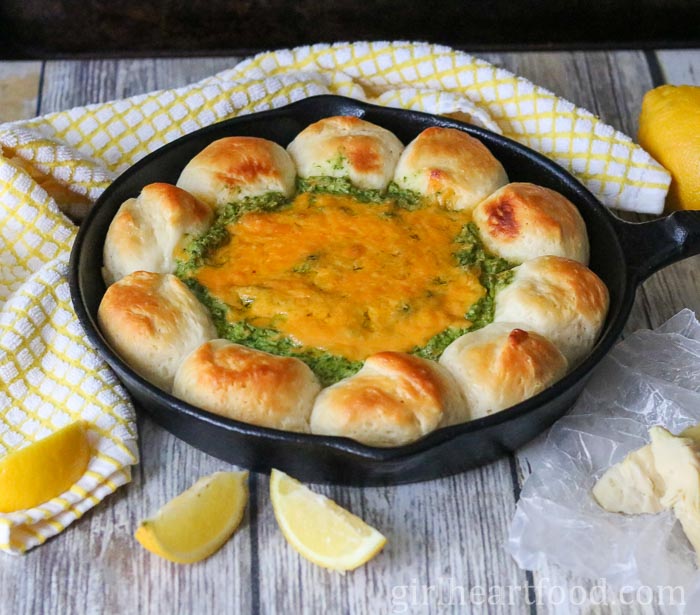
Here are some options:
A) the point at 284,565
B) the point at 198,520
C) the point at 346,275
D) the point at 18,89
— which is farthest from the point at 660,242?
the point at 18,89

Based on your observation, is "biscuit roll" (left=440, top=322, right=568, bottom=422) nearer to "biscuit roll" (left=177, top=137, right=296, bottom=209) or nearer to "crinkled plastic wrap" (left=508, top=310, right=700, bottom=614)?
"crinkled plastic wrap" (left=508, top=310, right=700, bottom=614)

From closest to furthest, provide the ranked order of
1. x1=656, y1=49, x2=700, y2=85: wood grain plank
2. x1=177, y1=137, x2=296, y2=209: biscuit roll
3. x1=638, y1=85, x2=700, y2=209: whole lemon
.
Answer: x1=177, y1=137, x2=296, y2=209: biscuit roll, x1=638, y1=85, x2=700, y2=209: whole lemon, x1=656, y1=49, x2=700, y2=85: wood grain plank

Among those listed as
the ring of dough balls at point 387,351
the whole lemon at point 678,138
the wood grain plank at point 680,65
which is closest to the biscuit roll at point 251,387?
the ring of dough balls at point 387,351

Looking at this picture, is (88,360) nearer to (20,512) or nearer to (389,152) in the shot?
(20,512)

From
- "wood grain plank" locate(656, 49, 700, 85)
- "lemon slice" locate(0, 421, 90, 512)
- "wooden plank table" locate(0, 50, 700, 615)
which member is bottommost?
"wooden plank table" locate(0, 50, 700, 615)

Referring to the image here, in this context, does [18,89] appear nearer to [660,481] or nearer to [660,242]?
[660,242]

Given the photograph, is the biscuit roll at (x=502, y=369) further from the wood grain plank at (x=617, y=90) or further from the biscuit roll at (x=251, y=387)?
the wood grain plank at (x=617, y=90)

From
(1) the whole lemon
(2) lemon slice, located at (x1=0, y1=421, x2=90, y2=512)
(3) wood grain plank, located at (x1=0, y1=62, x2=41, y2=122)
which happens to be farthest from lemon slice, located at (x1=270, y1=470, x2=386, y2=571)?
(3) wood grain plank, located at (x1=0, y1=62, x2=41, y2=122)
